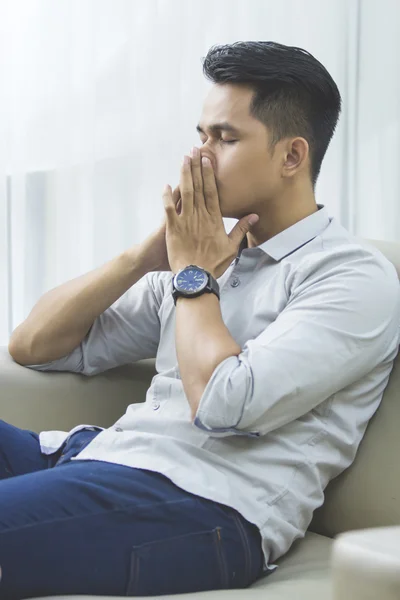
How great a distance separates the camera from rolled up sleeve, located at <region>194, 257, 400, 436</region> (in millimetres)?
1177

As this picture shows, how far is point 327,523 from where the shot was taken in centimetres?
141

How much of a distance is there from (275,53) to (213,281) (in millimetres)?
412

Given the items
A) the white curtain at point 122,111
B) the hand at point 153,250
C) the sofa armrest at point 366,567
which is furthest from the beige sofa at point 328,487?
the white curtain at point 122,111

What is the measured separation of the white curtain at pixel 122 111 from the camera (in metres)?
2.30

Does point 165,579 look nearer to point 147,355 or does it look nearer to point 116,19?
→ point 147,355

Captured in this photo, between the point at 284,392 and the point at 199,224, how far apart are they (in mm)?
377

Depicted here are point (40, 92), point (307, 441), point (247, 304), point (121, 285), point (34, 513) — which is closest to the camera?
point (34, 513)

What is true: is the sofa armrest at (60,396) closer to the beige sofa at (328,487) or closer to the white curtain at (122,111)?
the beige sofa at (328,487)

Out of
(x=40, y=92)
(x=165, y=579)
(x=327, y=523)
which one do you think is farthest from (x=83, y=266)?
(x=165, y=579)

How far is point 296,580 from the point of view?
46.9 inches

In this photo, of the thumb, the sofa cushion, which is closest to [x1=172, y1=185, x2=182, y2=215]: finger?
the thumb

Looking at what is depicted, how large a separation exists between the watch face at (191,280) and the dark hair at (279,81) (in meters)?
0.27

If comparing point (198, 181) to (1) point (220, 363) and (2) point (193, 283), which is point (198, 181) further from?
(1) point (220, 363)

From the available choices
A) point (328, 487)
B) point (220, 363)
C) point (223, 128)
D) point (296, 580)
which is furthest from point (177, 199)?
point (296, 580)
